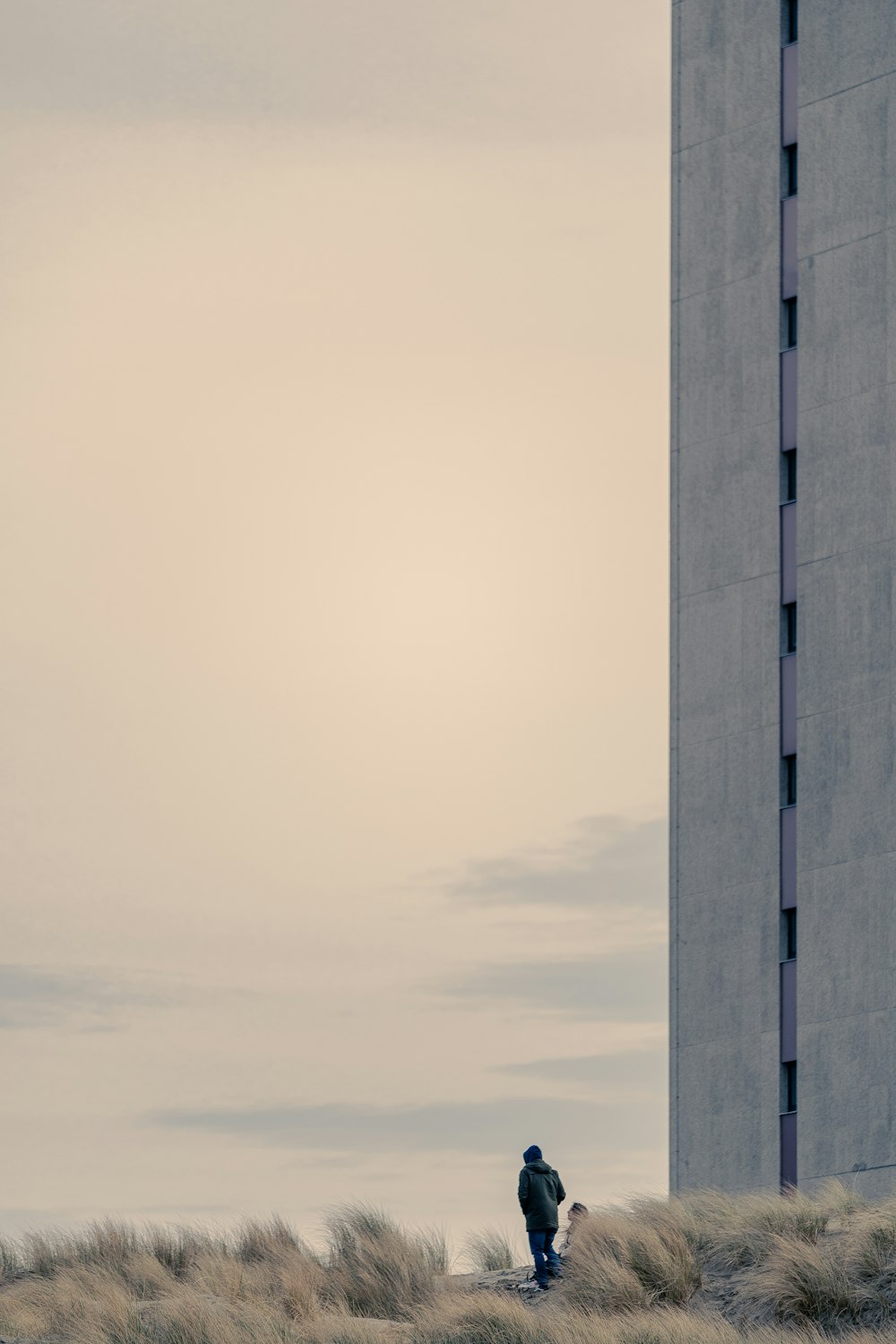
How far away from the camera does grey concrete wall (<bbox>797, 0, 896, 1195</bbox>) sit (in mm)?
40156

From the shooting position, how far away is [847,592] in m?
41.4

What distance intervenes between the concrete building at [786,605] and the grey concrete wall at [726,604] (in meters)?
0.04

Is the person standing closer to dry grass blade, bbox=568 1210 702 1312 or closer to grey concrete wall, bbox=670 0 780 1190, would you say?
dry grass blade, bbox=568 1210 702 1312

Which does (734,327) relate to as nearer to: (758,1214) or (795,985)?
(795,985)

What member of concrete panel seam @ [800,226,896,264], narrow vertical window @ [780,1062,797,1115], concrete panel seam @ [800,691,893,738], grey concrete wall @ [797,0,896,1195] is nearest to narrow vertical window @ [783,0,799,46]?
grey concrete wall @ [797,0,896,1195]

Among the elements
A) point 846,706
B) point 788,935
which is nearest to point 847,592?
point 846,706

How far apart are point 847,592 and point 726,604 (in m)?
2.87

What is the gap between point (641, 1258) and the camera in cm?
2689

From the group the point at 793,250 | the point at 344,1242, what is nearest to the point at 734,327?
the point at 793,250

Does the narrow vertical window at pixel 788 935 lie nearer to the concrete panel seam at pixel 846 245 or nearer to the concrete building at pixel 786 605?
the concrete building at pixel 786 605

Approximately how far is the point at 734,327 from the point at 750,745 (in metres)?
8.02

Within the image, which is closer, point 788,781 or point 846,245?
point 846,245

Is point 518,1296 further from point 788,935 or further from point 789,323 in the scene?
point 789,323

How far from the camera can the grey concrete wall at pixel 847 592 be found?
1581 inches
